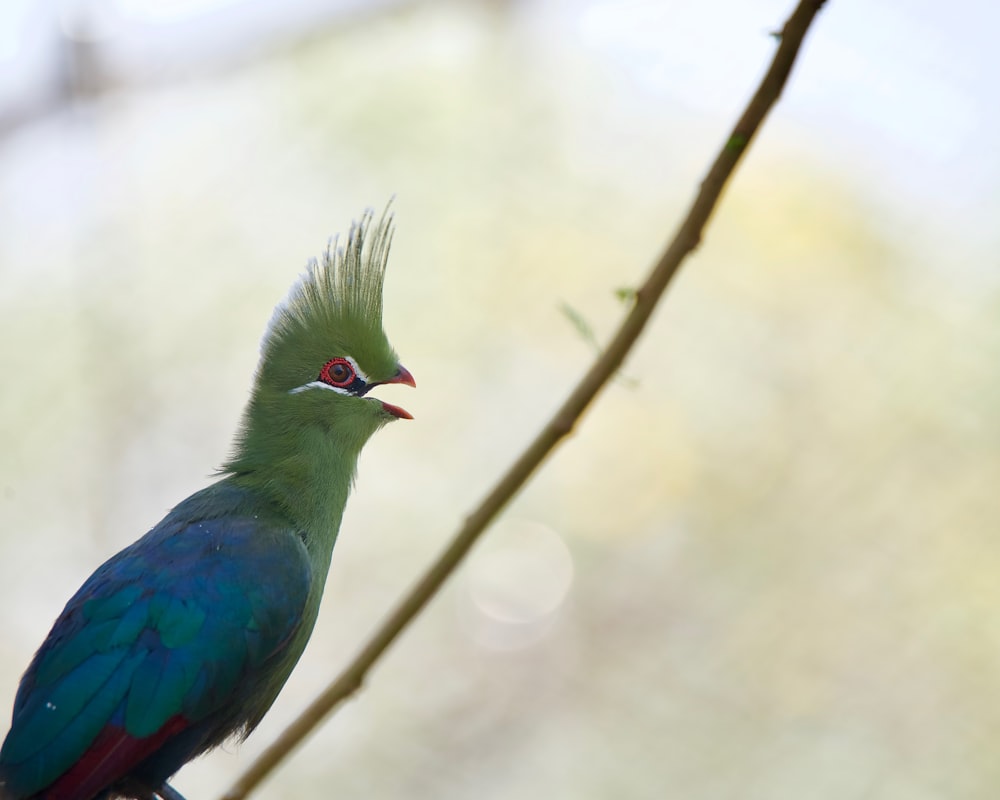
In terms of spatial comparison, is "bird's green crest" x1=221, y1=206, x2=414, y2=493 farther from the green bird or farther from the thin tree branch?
the thin tree branch

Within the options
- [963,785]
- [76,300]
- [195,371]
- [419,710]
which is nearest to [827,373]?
[963,785]

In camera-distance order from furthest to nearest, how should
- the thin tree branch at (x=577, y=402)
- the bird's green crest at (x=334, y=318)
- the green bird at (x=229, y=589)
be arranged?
the bird's green crest at (x=334, y=318), the green bird at (x=229, y=589), the thin tree branch at (x=577, y=402)

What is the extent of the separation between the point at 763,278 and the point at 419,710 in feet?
8.81

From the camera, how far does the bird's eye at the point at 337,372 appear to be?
6.94 feet

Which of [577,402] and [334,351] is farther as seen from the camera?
[334,351]

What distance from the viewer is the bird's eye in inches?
83.3

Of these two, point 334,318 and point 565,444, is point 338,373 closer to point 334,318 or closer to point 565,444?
point 334,318

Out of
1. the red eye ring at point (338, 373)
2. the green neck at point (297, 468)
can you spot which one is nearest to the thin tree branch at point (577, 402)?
the green neck at point (297, 468)

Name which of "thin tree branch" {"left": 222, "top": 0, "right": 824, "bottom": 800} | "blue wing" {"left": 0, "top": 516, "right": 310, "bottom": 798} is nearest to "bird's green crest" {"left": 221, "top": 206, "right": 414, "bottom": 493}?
"blue wing" {"left": 0, "top": 516, "right": 310, "bottom": 798}

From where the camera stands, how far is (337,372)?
212 cm

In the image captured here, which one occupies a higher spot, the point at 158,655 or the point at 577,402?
the point at 577,402

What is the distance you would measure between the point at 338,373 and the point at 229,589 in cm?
47

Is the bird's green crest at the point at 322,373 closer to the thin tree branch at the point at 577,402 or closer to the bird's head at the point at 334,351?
the bird's head at the point at 334,351

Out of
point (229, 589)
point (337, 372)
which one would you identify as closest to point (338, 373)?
point (337, 372)
